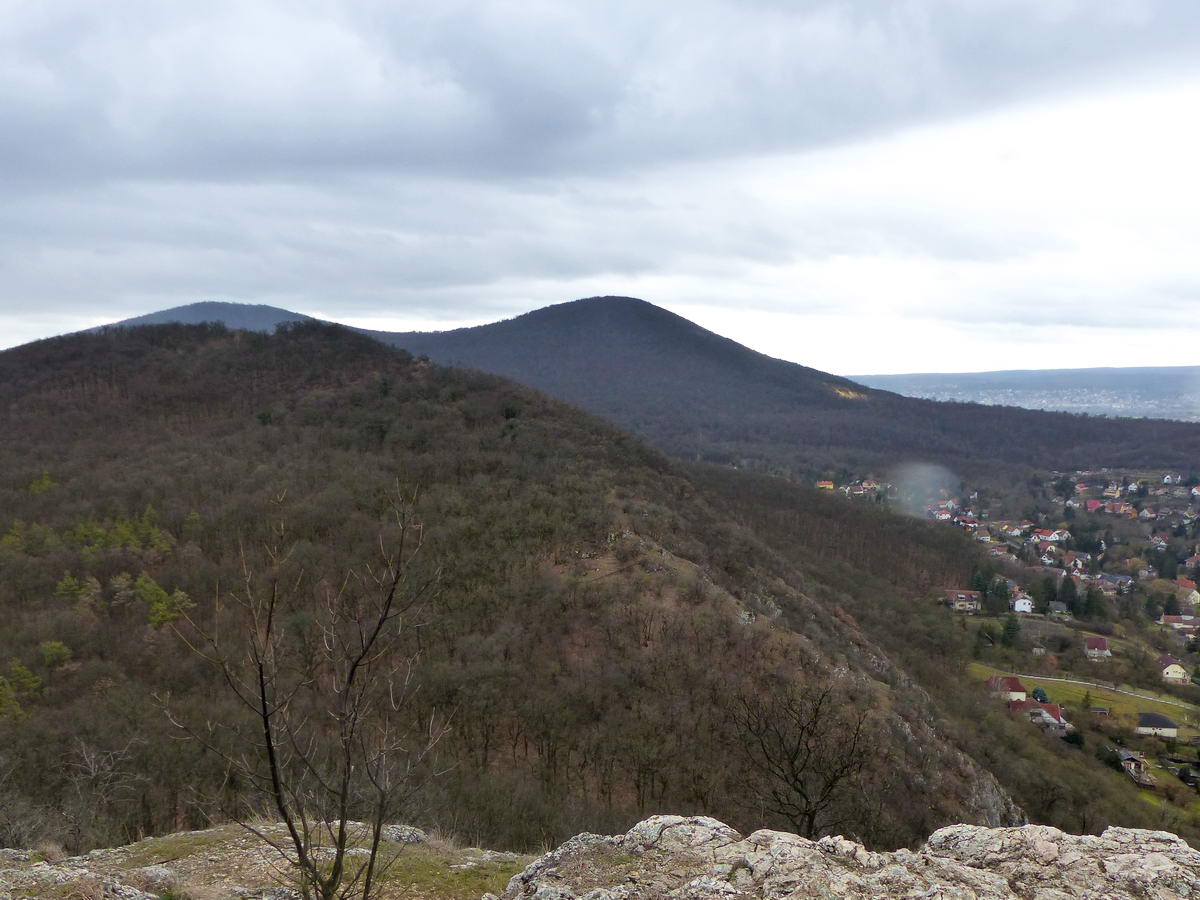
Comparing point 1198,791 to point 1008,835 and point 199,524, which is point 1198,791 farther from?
point 199,524

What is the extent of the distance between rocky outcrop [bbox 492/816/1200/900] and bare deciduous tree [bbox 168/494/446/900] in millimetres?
2089

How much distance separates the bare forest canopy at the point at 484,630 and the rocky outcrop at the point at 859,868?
323 cm

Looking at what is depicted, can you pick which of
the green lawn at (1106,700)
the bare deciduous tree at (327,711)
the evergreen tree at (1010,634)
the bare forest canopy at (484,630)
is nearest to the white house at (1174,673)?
the green lawn at (1106,700)

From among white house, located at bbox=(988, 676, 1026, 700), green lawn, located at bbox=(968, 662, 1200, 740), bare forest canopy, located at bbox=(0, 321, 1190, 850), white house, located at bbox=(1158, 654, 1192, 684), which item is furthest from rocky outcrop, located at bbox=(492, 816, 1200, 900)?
white house, located at bbox=(1158, 654, 1192, 684)

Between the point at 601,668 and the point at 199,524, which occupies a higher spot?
the point at 199,524

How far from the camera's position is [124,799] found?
15016 millimetres

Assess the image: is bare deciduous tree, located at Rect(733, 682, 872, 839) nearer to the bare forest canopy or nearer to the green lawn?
the bare forest canopy

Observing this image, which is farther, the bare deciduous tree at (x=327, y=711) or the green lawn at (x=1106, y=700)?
the green lawn at (x=1106, y=700)

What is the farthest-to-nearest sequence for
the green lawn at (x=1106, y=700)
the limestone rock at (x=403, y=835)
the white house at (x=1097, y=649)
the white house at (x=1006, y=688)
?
1. the white house at (x=1097, y=649)
2. the green lawn at (x=1106, y=700)
3. the white house at (x=1006, y=688)
4. the limestone rock at (x=403, y=835)

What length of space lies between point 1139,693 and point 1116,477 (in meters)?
124

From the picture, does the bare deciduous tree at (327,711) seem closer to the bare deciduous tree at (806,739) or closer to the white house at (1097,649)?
the bare deciduous tree at (806,739)

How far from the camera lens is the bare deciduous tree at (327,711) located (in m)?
4.31

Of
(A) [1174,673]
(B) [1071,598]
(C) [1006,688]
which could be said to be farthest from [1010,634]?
(B) [1071,598]

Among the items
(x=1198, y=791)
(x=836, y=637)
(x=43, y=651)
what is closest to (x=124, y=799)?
(x=43, y=651)
